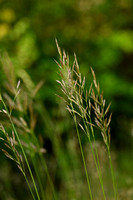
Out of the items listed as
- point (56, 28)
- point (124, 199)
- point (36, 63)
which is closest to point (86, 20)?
point (56, 28)

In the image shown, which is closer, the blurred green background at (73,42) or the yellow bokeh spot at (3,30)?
the yellow bokeh spot at (3,30)

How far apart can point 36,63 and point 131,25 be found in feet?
7.56

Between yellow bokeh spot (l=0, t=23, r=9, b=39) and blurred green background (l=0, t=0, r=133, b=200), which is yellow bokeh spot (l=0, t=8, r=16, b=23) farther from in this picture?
yellow bokeh spot (l=0, t=23, r=9, b=39)

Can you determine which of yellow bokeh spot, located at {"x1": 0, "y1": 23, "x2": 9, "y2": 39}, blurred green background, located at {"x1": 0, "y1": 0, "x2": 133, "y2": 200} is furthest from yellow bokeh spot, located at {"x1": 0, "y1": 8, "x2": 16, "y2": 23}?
yellow bokeh spot, located at {"x1": 0, "y1": 23, "x2": 9, "y2": 39}

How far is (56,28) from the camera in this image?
477cm

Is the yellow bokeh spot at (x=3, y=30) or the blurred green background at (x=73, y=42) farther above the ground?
the yellow bokeh spot at (x=3, y=30)

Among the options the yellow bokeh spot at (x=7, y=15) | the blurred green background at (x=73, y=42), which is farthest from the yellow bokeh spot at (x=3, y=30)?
the yellow bokeh spot at (x=7, y=15)

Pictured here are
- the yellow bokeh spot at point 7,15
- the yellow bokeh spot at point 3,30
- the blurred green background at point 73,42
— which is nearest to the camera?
the yellow bokeh spot at point 3,30

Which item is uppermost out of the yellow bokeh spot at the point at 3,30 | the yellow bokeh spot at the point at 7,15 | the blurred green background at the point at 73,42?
the yellow bokeh spot at the point at 7,15

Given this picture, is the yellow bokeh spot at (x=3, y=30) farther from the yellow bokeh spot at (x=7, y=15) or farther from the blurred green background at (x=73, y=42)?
the yellow bokeh spot at (x=7, y=15)

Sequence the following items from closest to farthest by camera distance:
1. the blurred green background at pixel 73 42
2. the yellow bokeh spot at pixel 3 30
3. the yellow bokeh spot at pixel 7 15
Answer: the yellow bokeh spot at pixel 3 30 < the blurred green background at pixel 73 42 < the yellow bokeh spot at pixel 7 15

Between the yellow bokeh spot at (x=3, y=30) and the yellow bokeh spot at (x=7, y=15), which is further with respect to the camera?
the yellow bokeh spot at (x=7, y=15)

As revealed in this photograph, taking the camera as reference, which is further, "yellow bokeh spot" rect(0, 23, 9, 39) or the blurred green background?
the blurred green background

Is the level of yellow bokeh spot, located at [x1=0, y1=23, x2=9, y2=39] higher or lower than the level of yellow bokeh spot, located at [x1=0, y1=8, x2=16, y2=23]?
lower
